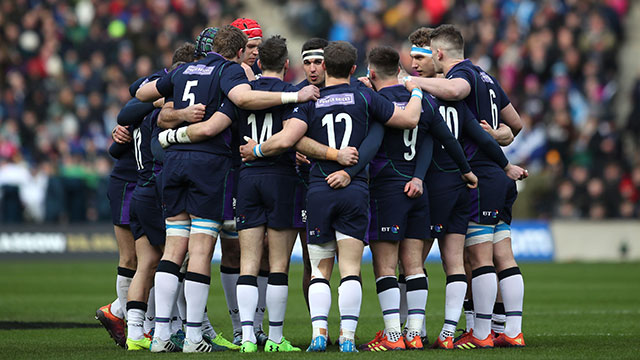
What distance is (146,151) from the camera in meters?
10.3

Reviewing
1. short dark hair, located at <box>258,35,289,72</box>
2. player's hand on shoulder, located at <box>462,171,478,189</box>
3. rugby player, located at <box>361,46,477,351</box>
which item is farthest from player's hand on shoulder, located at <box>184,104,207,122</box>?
player's hand on shoulder, located at <box>462,171,478,189</box>

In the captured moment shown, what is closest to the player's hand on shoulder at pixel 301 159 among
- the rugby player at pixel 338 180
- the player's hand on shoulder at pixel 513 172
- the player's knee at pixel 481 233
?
the rugby player at pixel 338 180

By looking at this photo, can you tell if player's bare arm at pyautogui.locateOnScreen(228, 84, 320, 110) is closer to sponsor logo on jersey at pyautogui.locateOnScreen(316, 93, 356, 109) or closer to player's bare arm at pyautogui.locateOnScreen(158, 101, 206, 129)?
sponsor logo on jersey at pyautogui.locateOnScreen(316, 93, 356, 109)

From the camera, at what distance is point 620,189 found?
22969 millimetres

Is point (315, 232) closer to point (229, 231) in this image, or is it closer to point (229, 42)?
point (229, 231)

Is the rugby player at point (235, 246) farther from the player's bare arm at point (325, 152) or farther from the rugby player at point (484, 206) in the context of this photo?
the rugby player at point (484, 206)

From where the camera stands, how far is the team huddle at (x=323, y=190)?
9.23 meters

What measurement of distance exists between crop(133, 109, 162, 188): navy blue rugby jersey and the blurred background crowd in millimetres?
14525

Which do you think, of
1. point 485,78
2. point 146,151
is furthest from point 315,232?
point 485,78

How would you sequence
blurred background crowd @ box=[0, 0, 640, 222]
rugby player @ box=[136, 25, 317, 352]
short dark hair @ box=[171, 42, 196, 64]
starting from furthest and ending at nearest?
blurred background crowd @ box=[0, 0, 640, 222]
short dark hair @ box=[171, 42, 196, 64]
rugby player @ box=[136, 25, 317, 352]

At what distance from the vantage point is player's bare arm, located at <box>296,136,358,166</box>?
359 inches

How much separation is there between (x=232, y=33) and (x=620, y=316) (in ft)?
20.9

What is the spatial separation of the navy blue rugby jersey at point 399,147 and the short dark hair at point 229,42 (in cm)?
136

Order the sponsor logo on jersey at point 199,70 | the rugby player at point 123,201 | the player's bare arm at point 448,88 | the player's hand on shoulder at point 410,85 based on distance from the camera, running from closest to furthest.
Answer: the sponsor logo on jersey at point 199,70
the player's hand on shoulder at point 410,85
the player's bare arm at point 448,88
the rugby player at point 123,201
